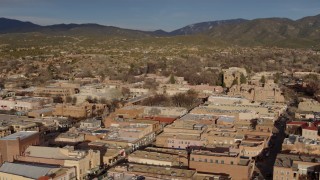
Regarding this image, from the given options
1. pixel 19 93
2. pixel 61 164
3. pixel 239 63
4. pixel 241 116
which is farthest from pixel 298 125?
pixel 239 63

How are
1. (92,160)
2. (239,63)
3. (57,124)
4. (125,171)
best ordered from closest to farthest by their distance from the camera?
(125,171), (92,160), (57,124), (239,63)

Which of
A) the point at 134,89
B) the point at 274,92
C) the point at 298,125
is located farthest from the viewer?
the point at 134,89

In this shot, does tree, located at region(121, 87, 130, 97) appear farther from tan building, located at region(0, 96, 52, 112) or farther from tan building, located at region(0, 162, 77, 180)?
tan building, located at region(0, 162, 77, 180)

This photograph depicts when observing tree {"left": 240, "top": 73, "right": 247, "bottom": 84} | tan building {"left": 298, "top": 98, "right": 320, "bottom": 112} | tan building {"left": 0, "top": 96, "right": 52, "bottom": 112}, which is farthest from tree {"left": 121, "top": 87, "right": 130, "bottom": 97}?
tan building {"left": 298, "top": 98, "right": 320, "bottom": 112}

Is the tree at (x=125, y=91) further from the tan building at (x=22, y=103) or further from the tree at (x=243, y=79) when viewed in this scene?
the tree at (x=243, y=79)

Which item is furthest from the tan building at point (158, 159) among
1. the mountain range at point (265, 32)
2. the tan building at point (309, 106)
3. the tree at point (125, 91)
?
the mountain range at point (265, 32)

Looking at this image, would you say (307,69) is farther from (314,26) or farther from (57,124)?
(314,26)

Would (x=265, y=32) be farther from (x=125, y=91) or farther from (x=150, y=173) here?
(x=150, y=173)
